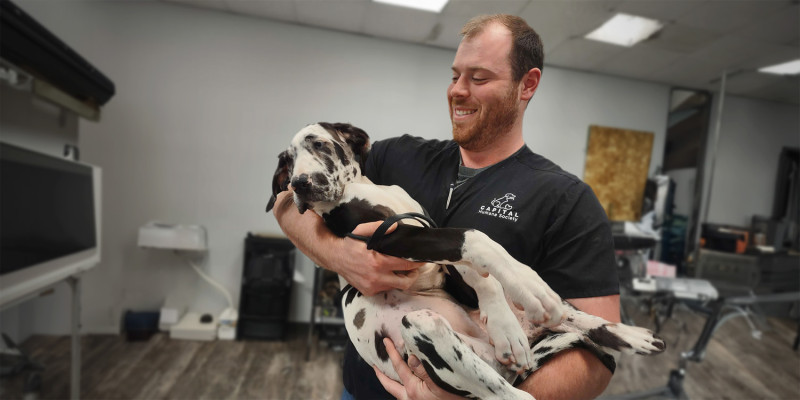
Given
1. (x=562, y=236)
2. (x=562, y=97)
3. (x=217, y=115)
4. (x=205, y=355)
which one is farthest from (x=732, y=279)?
(x=217, y=115)

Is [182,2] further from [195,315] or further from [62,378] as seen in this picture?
[62,378]

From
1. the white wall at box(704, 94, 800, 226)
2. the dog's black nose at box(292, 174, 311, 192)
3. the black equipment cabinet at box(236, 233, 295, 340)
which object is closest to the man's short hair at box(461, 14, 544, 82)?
the dog's black nose at box(292, 174, 311, 192)

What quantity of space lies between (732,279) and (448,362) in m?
4.58

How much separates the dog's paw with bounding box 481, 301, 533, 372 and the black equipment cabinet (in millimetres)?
3428

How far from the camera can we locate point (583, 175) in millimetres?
4094

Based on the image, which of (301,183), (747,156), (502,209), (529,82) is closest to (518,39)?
(529,82)

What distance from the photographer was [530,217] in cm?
94

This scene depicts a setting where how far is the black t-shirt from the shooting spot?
2.98 ft

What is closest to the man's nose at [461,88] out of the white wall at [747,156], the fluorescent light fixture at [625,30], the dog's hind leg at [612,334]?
the dog's hind leg at [612,334]

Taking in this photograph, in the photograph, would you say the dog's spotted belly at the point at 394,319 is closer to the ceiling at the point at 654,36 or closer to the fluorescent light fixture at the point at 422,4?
the ceiling at the point at 654,36

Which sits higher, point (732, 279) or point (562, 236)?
point (562, 236)

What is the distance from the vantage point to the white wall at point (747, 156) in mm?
4813

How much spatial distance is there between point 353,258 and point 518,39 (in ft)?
2.15

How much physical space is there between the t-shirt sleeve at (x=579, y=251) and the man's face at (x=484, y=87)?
0.27m
